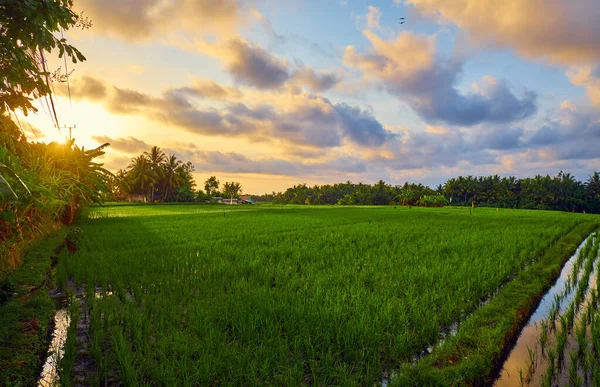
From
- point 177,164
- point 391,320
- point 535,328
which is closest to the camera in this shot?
point 391,320

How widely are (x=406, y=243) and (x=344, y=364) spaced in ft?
26.7

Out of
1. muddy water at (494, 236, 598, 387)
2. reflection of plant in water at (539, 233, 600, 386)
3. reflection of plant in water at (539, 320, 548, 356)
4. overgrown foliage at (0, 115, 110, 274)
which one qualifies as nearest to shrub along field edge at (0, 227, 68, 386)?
overgrown foliage at (0, 115, 110, 274)

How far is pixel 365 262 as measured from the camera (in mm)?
7648

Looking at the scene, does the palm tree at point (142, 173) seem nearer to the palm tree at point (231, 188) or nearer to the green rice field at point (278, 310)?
the palm tree at point (231, 188)

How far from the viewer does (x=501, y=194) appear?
59.4 meters

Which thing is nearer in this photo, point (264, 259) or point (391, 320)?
Result: point (391, 320)

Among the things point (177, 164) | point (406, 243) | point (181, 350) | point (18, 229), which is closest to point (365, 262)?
point (406, 243)

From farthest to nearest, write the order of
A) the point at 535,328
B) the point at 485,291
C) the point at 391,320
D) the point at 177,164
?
1. the point at 177,164
2. the point at 485,291
3. the point at 535,328
4. the point at 391,320

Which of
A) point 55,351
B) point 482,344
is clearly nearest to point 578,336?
point 482,344

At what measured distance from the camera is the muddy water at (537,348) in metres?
3.25

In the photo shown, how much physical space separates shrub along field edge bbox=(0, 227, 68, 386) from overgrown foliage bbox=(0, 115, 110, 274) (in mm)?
655

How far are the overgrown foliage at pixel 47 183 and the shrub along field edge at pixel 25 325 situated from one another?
655 millimetres

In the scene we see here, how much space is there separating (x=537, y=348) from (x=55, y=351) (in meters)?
5.28

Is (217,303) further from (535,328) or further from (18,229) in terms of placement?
(535,328)
